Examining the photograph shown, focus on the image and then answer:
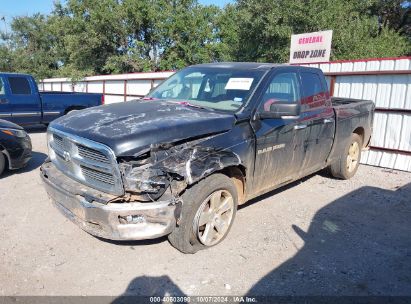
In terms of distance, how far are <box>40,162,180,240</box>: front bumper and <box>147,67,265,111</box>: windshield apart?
1538 millimetres

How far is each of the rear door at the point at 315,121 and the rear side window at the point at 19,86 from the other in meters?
9.27

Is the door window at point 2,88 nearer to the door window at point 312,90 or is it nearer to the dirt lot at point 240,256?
the dirt lot at point 240,256

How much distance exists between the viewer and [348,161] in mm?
6750

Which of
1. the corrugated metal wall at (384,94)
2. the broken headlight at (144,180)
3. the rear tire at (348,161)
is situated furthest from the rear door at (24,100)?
the broken headlight at (144,180)

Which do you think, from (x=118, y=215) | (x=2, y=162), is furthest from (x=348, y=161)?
(x=2, y=162)

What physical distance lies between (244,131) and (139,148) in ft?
4.28

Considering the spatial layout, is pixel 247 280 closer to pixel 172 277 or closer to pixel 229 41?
pixel 172 277

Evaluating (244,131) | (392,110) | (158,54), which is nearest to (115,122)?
(244,131)

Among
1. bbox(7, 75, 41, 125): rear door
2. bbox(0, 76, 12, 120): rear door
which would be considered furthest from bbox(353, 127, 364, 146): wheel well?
bbox(0, 76, 12, 120): rear door

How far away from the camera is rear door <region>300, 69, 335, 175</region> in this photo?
16.6 feet

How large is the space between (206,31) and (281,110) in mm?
25076

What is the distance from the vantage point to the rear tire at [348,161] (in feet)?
21.1

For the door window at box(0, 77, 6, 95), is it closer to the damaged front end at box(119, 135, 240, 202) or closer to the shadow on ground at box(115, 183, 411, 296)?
the damaged front end at box(119, 135, 240, 202)

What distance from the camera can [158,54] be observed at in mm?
28375
